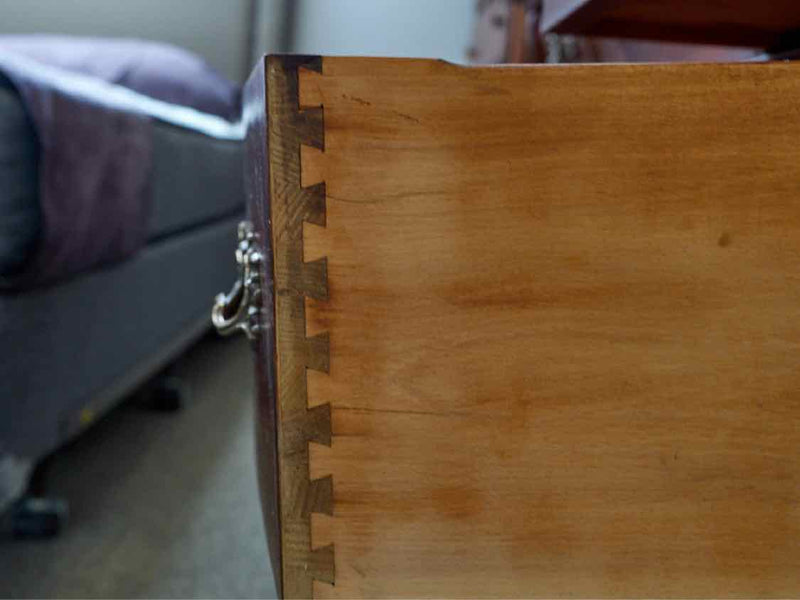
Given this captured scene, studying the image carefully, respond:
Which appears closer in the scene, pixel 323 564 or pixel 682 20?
pixel 323 564

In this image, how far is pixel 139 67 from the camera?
7.04 ft

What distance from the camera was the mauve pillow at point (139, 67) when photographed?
208cm

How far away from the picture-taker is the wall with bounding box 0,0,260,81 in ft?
8.34

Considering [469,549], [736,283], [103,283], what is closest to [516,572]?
[469,549]

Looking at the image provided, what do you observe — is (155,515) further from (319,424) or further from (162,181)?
(319,424)

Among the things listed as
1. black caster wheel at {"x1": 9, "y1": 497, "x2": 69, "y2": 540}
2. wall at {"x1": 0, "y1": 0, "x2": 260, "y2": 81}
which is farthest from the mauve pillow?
black caster wheel at {"x1": 9, "y1": 497, "x2": 69, "y2": 540}

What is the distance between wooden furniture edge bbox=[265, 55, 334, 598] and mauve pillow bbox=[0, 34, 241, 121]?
5.97 feet

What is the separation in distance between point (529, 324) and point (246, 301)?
0.23m

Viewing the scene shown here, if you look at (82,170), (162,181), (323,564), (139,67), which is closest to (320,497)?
(323,564)

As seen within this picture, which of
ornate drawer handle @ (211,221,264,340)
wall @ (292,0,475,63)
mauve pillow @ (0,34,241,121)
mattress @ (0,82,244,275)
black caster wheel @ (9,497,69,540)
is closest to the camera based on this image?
ornate drawer handle @ (211,221,264,340)

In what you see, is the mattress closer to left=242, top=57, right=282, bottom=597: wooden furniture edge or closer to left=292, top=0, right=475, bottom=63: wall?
left=242, top=57, right=282, bottom=597: wooden furniture edge

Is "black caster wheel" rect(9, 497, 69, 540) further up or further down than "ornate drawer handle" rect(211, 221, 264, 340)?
further down

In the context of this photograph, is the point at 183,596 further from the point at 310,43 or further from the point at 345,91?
the point at 310,43

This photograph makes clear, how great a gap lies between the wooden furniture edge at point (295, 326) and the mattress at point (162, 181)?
1.38 feet
